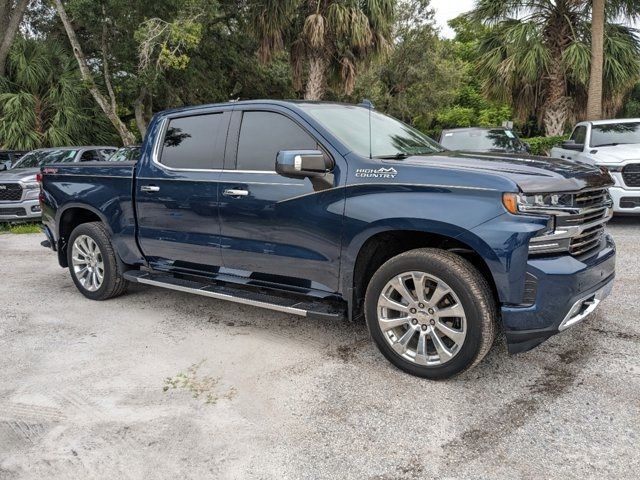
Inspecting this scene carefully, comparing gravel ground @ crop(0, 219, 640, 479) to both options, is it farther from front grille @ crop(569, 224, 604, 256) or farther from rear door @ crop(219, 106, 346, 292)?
front grille @ crop(569, 224, 604, 256)

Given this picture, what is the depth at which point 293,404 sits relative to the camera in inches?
129

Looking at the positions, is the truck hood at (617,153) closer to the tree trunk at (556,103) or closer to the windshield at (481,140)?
the windshield at (481,140)

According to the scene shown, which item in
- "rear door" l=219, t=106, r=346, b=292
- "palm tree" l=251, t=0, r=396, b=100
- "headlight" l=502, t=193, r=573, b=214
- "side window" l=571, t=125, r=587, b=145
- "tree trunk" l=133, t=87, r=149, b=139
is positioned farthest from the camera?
"tree trunk" l=133, t=87, r=149, b=139

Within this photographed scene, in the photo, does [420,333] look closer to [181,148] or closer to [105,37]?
[181,148]

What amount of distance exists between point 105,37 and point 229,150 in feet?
42.1

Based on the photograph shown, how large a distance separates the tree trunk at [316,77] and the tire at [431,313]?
42.8ft

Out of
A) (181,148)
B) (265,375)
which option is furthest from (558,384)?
(181,148)

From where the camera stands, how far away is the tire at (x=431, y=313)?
3.26 meters

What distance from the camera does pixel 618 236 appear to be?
26.6 ft

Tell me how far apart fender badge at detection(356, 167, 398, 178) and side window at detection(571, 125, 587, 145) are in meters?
7.77

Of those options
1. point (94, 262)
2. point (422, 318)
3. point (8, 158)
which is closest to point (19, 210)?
point (8, 158)

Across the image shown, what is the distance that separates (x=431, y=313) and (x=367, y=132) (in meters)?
1.57

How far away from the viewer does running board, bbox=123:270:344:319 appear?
3.85 meters

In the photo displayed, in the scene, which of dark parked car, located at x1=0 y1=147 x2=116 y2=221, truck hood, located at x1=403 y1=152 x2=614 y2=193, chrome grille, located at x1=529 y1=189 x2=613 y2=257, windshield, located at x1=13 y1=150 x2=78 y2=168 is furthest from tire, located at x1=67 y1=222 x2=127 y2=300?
windshield, located at x1=13 y1=150 x2=78 y2=168
